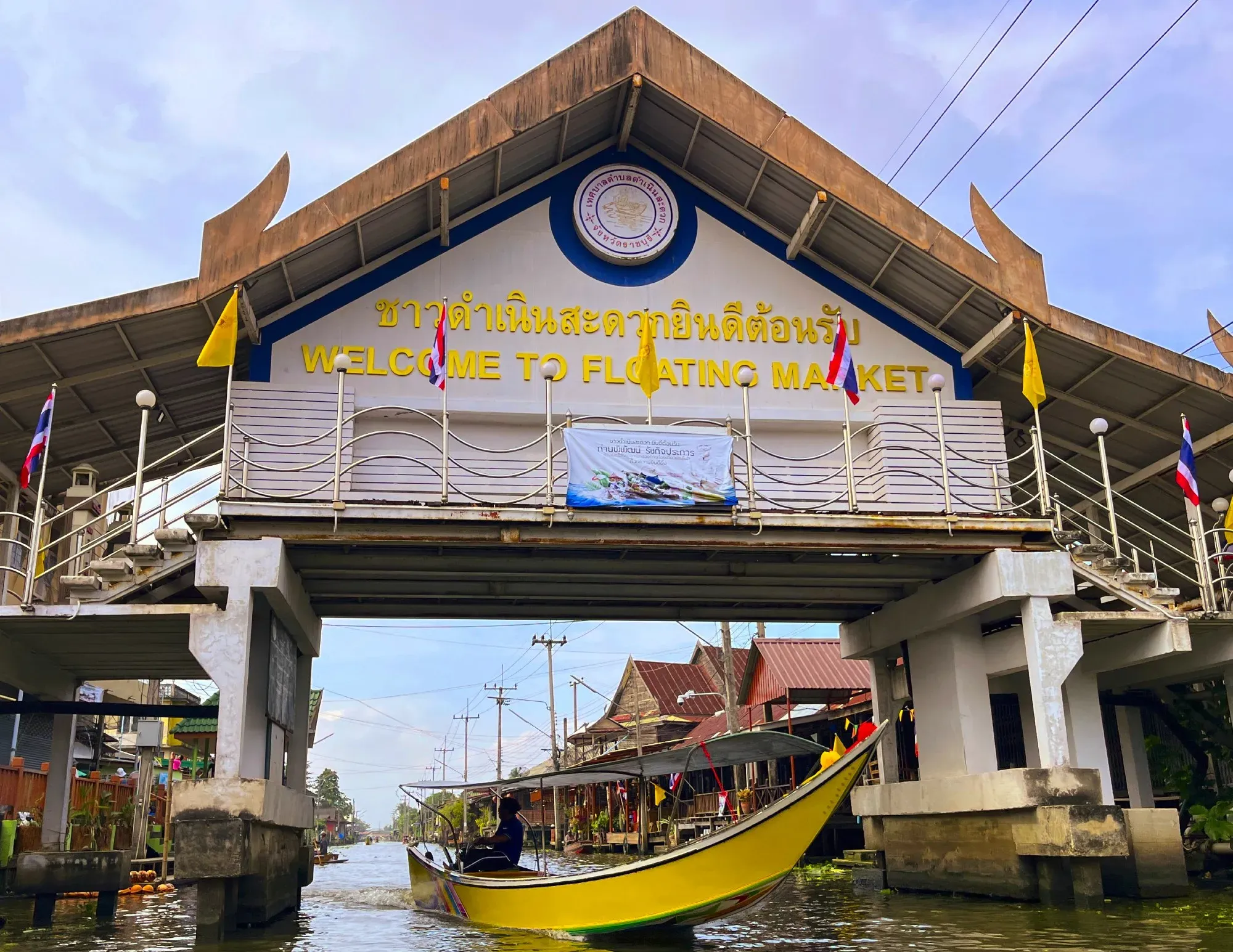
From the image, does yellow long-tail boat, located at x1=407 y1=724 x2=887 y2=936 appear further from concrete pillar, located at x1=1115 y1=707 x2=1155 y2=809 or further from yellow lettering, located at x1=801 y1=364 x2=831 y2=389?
concrete pillar, located at x1=1115 y1=707 x2=1155 y2=809

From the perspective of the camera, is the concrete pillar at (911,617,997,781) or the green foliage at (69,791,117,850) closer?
the concrete pillar at (911,617,997,781)

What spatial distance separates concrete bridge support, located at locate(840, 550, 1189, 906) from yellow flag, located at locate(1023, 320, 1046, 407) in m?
2.25

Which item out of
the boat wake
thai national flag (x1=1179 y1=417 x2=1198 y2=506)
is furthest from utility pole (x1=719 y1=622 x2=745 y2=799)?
thai national flag (x1=1179 y1=417 x2=1198 y2=506)

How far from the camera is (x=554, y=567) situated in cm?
1568

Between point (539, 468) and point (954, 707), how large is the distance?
24.2ft

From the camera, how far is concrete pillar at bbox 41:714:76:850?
19.1m

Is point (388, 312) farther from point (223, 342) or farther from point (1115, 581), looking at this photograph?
point (1115, 581)

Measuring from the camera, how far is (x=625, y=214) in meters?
17.3

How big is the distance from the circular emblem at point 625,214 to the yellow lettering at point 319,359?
4.30 metres

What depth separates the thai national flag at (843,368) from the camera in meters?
15.0

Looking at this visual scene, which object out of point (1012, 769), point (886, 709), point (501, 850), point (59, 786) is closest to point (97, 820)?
point (59, 786)

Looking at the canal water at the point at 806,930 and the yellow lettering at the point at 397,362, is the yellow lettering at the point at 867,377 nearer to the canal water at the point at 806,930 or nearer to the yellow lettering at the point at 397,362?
the yellow lettering at the point at 397,362

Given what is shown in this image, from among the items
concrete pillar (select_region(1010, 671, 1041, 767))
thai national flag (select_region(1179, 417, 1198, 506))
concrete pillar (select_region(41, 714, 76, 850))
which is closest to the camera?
thai national flag (select_region(1179, 417, 1198, 506))

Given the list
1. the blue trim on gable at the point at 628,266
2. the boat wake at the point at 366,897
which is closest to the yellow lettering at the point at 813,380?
the blue trim on gable at the point at 628,266
